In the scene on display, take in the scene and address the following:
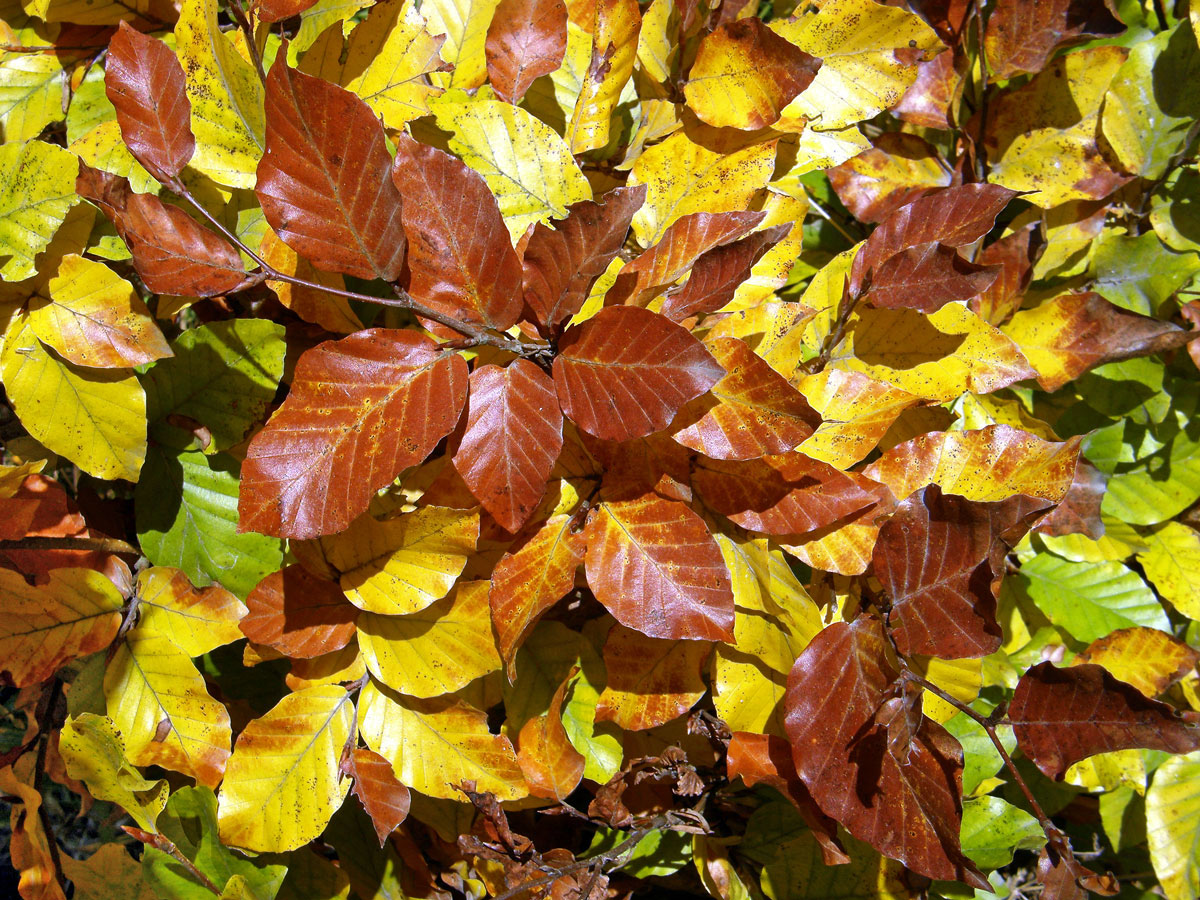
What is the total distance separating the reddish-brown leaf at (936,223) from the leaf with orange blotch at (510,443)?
0.37 m

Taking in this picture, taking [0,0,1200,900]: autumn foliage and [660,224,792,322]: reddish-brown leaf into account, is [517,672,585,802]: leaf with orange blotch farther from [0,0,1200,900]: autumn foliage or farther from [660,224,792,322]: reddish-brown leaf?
[660,224,792,322]: reddish-brown leaf

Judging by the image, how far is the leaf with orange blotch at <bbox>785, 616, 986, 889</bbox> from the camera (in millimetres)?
707

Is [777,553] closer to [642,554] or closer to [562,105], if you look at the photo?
[642,554]

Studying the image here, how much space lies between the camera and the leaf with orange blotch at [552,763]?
2.85 feet

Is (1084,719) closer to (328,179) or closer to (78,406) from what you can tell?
(328,179)

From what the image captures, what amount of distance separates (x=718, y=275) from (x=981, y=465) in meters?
0.36

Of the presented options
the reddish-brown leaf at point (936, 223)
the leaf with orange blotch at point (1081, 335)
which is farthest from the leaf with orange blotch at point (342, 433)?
the leaf with orange blotch at point (1081, 335)

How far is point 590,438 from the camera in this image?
2.64 ft

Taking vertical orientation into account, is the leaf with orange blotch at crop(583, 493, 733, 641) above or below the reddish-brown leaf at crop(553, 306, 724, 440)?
below

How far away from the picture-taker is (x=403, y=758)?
0.85 m

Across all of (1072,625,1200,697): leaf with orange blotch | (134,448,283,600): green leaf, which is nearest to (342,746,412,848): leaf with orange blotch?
(134,448,283,600): green leaf

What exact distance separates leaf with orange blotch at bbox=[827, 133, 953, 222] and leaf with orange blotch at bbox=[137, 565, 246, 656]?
2.60 feet

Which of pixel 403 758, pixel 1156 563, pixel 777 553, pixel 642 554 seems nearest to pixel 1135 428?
pixel 1156 563

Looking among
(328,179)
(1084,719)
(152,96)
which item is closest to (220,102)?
(152,96)
